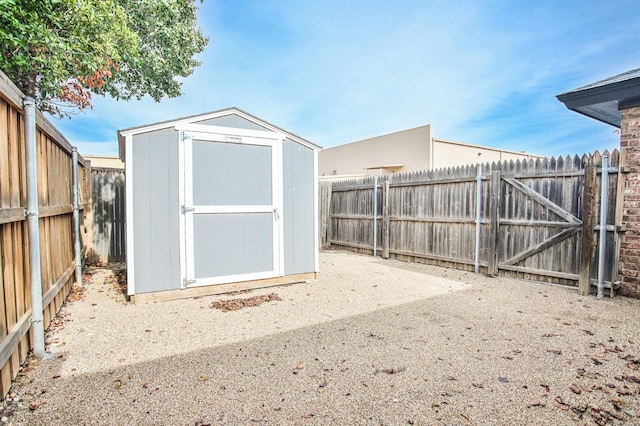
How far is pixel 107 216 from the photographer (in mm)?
6848

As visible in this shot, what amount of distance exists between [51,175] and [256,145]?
246 cm

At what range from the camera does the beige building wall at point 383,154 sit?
14.6m

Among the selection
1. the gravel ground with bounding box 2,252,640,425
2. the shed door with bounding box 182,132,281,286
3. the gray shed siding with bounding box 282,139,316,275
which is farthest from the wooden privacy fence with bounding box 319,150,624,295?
the shed door with bounding box 182,132,281,286

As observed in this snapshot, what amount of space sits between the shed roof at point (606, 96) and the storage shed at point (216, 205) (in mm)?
3972

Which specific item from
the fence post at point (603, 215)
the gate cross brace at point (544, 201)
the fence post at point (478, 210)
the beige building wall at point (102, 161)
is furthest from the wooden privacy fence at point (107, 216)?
the fence post at point (603, 215)

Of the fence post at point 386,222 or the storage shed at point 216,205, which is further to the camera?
the fence post at point 386,222

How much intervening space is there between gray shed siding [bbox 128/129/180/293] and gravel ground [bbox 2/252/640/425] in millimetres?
396

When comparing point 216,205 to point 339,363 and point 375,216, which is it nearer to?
point 339,363

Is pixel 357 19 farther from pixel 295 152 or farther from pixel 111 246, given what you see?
pixel 111 246

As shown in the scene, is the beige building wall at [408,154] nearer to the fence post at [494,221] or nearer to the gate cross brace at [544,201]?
the fence post at [494,221]

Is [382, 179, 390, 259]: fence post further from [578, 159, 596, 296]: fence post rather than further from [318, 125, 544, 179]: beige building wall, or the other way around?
[318, 125, 544, 179]: beige building wall

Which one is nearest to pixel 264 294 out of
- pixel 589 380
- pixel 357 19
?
pixel 589 380

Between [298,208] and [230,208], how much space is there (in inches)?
44.0

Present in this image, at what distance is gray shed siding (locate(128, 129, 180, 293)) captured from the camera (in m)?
4.08
